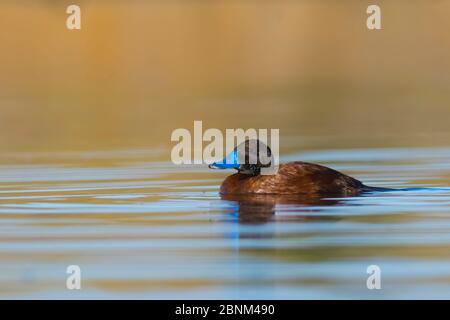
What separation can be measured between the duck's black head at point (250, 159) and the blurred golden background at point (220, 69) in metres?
8.17

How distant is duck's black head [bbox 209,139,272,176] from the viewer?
15469 millimetres

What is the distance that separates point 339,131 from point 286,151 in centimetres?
430

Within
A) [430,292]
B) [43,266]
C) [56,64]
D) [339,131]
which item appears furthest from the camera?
[56,64]

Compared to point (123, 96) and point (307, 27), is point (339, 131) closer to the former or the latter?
point (123, 96)

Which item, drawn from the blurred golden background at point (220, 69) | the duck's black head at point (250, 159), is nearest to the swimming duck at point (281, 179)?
the duck's black head at point (250, 159)

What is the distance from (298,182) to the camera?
15141 millimetres

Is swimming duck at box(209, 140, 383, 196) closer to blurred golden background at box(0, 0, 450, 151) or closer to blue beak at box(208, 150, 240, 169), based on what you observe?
blue beak at box(208, 150, 240, 169)

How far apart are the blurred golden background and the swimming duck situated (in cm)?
820

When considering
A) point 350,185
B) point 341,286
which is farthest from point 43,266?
point 350,185

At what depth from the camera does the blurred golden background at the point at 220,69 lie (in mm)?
27062

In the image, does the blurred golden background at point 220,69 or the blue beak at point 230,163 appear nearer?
the blue beak at point 230,163

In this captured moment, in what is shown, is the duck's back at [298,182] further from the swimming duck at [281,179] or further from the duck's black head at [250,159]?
the duck's black head at [250,159]

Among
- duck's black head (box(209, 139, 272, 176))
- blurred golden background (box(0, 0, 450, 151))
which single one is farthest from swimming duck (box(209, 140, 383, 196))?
blurred golden background (box(0, 0, 450, 151))

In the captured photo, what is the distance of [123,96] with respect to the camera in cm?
3512
